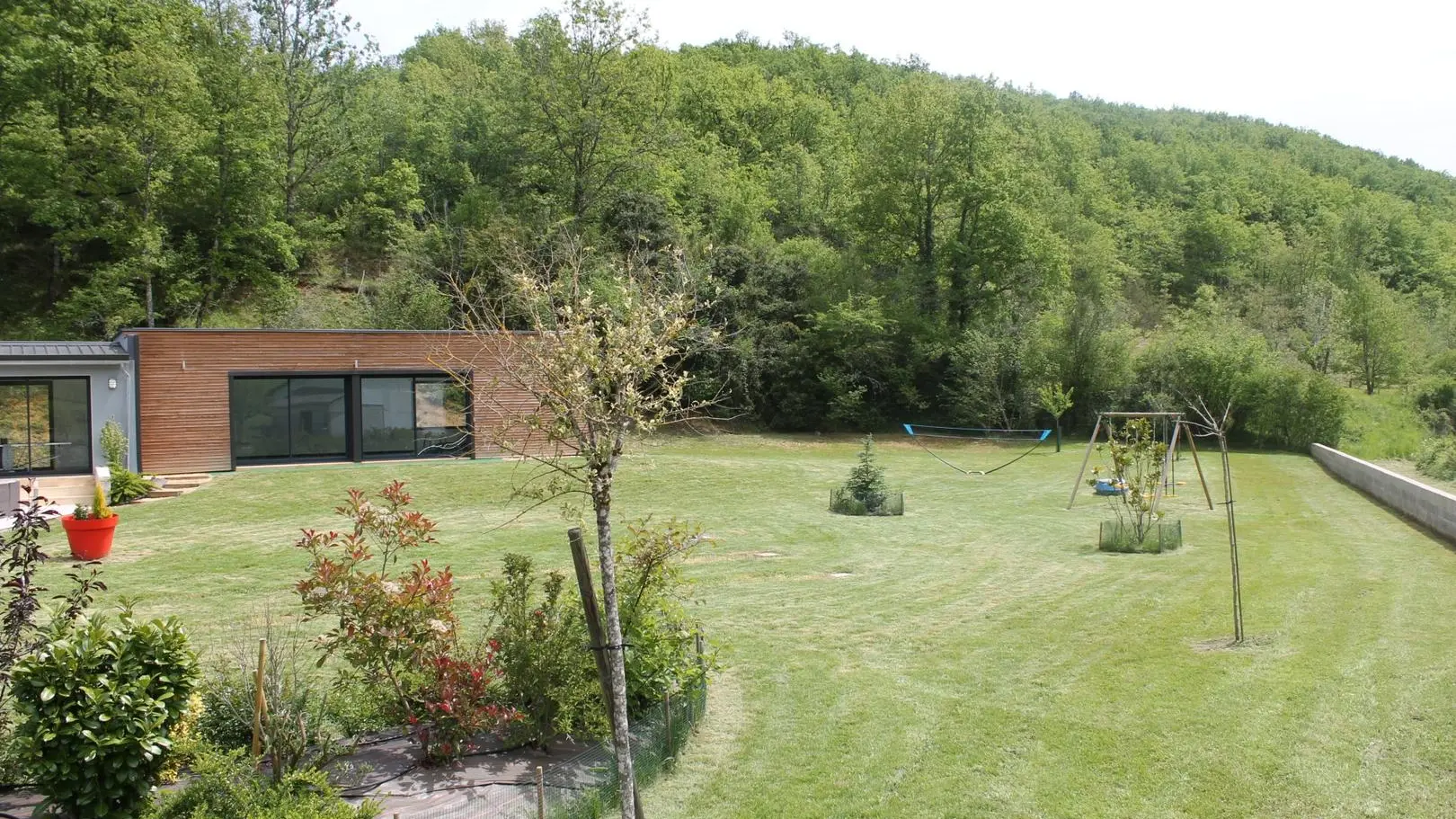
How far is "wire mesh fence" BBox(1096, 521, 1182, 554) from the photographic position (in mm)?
13992

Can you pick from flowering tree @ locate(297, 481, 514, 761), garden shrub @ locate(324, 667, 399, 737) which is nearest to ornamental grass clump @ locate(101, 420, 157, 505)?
garden shrub @ locate(324, 667, 399, 737)

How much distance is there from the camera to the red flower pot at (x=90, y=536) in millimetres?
11828

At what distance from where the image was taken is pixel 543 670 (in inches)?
236

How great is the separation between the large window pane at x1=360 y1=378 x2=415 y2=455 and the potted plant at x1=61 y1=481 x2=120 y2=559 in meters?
11.0

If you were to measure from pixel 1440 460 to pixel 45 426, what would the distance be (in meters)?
30.2

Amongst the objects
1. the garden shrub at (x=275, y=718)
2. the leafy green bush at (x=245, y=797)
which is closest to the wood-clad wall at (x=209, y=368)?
the garden shrub at (x=275, y=718)

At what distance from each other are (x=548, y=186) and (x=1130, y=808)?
39.6 metres

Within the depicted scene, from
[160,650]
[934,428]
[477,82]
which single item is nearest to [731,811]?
[160,650]

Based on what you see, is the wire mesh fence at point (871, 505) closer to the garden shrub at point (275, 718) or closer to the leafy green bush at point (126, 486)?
the garden shrub at point (275, 718)

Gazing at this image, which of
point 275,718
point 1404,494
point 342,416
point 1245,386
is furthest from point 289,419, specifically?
point 1245,386

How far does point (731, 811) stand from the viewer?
18.3ft

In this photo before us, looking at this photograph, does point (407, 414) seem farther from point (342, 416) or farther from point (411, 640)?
point (411, 640)

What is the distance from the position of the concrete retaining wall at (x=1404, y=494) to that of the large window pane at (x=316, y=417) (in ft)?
75.4

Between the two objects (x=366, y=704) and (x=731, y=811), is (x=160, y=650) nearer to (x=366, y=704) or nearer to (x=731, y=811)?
(x=366, y=704)
